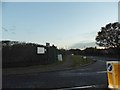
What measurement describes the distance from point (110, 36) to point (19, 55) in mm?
55873

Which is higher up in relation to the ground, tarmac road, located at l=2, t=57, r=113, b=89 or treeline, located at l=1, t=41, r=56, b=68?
treeline, located at l=1, t=41, r=56, b=68

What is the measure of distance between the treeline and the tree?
1940 inches

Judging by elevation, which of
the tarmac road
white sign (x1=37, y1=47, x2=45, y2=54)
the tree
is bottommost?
the tarmac road

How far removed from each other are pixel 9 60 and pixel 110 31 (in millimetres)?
57393

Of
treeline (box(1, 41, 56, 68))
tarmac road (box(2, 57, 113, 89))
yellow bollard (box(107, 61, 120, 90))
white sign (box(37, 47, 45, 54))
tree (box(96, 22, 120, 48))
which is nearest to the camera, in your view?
yellow bollard (box(107, 61, 120, 90))

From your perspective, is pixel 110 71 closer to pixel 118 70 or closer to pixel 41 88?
pixel 118 70

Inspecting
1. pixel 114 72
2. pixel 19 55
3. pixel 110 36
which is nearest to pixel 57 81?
pixel 114 72

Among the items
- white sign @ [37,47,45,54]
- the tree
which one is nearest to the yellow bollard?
white sign @ [37,47,45,54]

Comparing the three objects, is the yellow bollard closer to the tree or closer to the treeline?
the treeline

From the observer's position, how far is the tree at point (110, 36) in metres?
76.3

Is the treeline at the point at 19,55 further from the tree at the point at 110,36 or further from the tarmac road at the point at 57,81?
the tree at the point at 110,36

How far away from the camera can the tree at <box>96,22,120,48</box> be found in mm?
76312

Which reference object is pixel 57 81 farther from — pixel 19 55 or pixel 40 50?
pixel 40 50

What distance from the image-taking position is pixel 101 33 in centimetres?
8394
